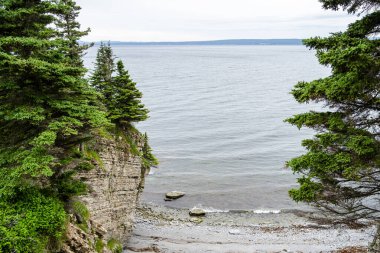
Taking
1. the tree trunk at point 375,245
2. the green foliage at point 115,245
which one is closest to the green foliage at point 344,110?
the tree trunk at point 375,245

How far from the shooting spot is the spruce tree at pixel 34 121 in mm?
12734

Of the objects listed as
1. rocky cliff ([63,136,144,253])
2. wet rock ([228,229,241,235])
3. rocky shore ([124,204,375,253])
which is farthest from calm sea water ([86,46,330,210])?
rocky cliff ([63,136,144,253])

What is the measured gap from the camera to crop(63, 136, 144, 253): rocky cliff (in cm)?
2372

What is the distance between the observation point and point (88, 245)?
15891mm

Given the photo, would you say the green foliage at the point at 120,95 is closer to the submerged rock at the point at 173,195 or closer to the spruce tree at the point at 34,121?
the spruce tree at the point at 34,121

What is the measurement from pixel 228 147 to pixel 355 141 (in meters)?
53.5

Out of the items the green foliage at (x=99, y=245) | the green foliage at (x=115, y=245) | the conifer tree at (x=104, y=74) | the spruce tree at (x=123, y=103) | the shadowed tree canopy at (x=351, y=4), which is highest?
the shadowed tree canopy at (x=351, y=4)

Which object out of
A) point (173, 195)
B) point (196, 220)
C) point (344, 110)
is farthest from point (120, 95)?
point (173, 195)

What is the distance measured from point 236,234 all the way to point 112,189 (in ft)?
49.7

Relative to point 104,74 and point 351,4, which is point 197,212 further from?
point 351,4

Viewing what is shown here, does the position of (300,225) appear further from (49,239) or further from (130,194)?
(49,239)

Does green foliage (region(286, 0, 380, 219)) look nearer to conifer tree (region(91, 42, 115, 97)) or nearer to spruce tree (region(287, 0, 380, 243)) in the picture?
spruce tree (region(287, 0, 380, 243))

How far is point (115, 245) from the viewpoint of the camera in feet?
86.5

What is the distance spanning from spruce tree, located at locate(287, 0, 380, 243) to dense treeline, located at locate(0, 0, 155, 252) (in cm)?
874
